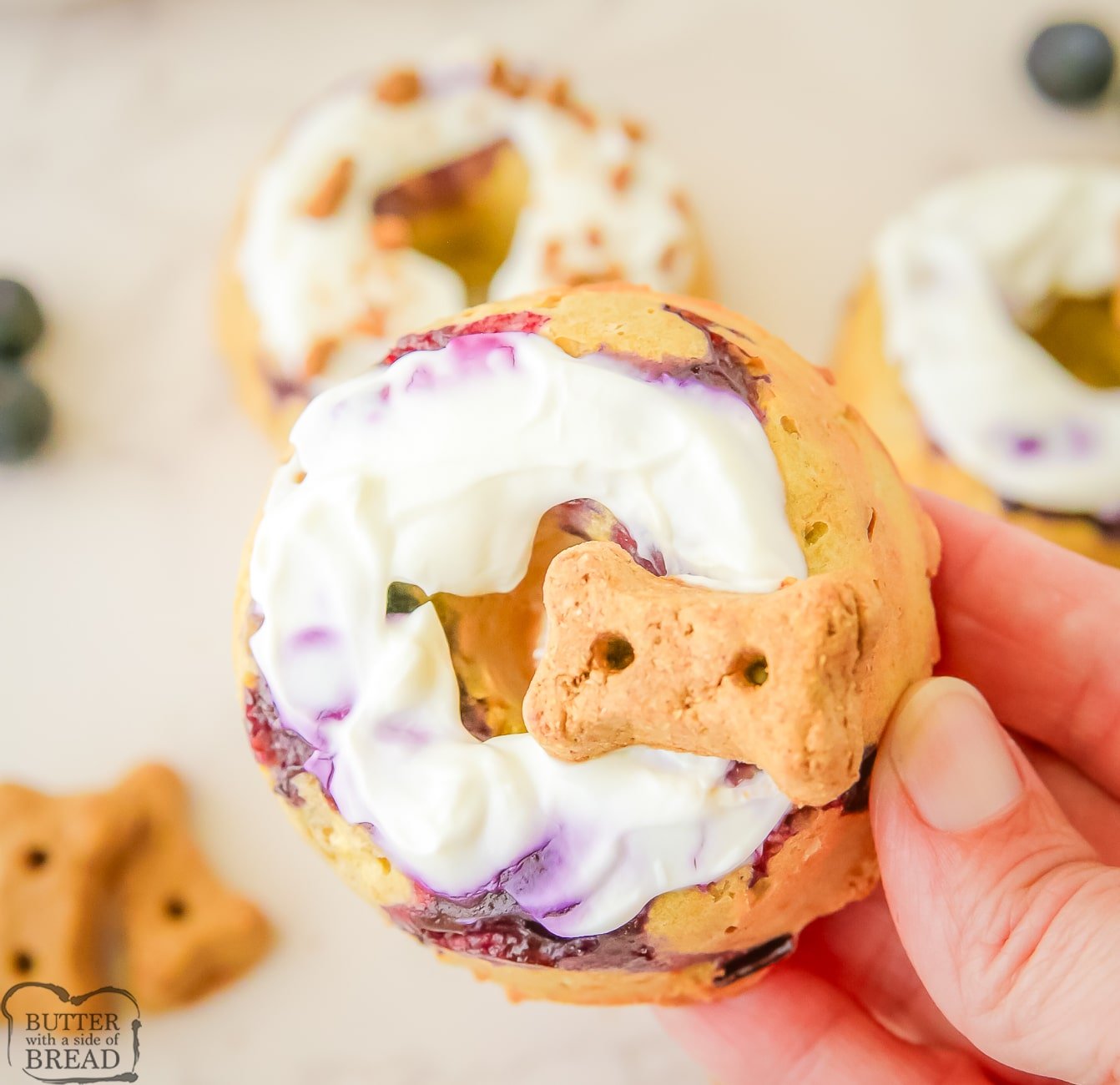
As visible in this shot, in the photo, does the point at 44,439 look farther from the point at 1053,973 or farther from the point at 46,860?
the point at 1053,973

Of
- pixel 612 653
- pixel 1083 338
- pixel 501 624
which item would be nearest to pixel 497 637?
pixel 501 624

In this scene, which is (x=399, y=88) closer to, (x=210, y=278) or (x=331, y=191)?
(x=331, y=191)

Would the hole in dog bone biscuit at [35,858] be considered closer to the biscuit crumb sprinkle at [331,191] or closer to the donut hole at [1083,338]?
the biscuit crumb sprinkle at [331,191]

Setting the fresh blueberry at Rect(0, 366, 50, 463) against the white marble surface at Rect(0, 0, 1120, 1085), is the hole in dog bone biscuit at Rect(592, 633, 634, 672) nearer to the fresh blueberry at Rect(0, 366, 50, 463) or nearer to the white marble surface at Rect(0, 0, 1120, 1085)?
the white marble surface at Rect(0, 0, 1120, 1085)

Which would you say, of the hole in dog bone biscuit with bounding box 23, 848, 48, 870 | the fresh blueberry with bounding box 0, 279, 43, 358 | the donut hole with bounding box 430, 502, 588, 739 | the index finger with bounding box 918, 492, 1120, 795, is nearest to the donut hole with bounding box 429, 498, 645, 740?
the donut hole with bounding box 430, 502, 588, 739

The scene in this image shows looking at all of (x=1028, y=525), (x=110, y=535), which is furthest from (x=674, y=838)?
(x=110, y=535)
